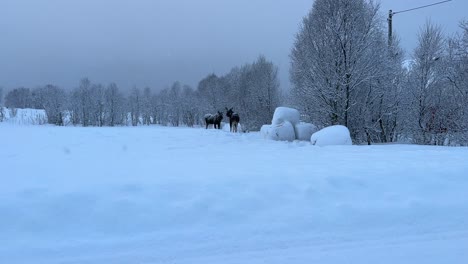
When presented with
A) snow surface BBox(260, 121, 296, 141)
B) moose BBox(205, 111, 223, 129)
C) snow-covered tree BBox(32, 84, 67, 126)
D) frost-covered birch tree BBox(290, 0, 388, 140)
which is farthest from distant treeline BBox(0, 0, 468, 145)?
snow-covered tree BBox(32, 84, 67, 126)

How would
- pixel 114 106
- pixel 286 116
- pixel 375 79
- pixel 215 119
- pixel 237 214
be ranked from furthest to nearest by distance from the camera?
pixel 114 106 < pixel 215 119 < pixel 286 116 < pixel 375 79 < pixel 237 214

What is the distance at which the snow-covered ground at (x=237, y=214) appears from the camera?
136 inches

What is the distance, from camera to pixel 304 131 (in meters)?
15.0

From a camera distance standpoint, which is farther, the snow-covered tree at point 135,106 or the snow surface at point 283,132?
the snow-covered tree at point 135,106

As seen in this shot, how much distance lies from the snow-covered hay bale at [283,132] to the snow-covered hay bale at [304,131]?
0.24 meters

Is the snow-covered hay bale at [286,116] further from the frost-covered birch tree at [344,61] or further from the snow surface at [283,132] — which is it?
the frost-covered birch tree at [344,61]

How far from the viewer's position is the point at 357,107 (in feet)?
47.2

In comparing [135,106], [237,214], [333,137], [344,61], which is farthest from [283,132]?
[135,106]

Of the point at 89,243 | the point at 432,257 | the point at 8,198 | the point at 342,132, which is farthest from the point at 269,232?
the point at 342,132

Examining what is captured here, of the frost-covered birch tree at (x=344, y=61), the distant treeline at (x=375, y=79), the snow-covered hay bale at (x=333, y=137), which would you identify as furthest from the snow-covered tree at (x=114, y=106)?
the snow-covered hay bale at (x=333, y=137)

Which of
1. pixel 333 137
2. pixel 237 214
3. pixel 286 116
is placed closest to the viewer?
pixel 237 214

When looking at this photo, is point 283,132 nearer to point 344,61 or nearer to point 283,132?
point 283,132

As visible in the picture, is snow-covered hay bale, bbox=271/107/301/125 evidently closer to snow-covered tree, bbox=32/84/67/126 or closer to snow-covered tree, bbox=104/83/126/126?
snow-covered tree, bbox=32/84/67/126

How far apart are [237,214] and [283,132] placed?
426 inches
